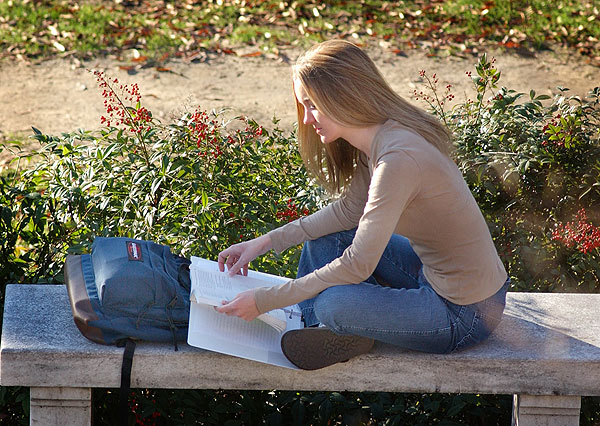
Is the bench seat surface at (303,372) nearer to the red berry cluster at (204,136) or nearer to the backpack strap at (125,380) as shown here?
the backpack strap at (125,380)

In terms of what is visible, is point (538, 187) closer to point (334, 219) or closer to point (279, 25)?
point (334, 219)

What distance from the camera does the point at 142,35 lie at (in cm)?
780

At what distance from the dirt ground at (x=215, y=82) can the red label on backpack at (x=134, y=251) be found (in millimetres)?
3503

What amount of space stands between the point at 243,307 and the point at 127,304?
36cm

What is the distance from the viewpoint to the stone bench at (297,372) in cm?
248

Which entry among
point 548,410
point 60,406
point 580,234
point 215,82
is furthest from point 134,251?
point 215,82

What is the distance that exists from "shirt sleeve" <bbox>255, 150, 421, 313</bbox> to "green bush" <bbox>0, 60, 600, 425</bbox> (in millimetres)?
678

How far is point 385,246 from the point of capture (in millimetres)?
2436

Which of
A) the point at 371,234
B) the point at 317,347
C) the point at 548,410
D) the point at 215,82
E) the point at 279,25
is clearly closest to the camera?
the point at 371,234

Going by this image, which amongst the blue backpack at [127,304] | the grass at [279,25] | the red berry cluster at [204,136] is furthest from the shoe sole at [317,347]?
the grass at [279,25]

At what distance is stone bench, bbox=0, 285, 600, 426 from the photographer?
97.7 inches

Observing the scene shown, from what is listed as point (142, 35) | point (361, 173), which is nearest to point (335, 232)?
point (361, 173)

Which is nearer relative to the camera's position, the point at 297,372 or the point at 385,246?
the point at 385,246

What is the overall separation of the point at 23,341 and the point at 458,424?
1538 mm
